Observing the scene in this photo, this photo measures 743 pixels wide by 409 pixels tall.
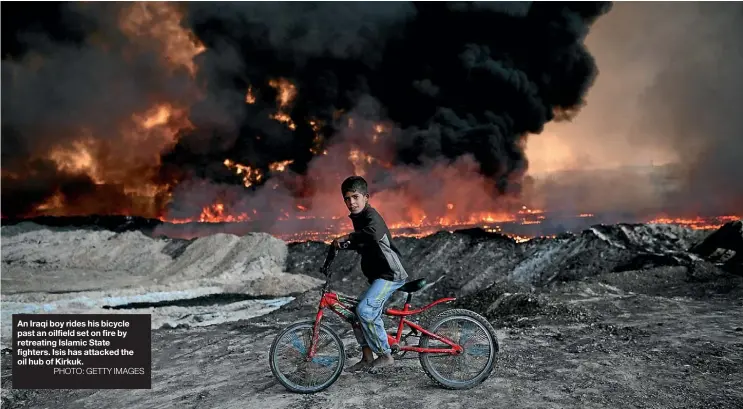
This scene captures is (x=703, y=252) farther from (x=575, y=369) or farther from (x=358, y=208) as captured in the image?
(x=358, y=208)

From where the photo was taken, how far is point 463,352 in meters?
5.44

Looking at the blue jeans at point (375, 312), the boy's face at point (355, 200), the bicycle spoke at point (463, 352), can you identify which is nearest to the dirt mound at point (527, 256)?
the bicycle spoke at point (463, 352)

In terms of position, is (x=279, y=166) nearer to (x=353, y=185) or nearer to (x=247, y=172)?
(x=247, y=172)

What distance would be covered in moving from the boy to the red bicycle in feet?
0.61

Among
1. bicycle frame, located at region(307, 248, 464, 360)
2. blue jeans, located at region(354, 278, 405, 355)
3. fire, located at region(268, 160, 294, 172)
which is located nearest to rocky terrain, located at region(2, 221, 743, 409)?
bicycle frame, located at region(307, 248, 464, 360)

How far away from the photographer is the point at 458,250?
2166 cm

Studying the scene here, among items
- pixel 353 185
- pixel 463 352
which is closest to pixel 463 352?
pixel 463 352

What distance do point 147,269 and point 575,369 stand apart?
26.0 metres

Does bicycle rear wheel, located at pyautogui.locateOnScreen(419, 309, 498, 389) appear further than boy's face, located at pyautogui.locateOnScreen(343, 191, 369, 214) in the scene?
Yes

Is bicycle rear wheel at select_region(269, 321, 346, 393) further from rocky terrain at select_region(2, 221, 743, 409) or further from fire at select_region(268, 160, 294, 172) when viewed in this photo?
fire at select_region(268, 160, 294, 172)

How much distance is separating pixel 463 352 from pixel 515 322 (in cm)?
430

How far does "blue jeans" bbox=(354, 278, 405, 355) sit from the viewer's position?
200 inches

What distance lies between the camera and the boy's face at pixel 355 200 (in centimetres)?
505

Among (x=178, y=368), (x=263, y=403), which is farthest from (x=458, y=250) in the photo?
(x=263, y=403)
